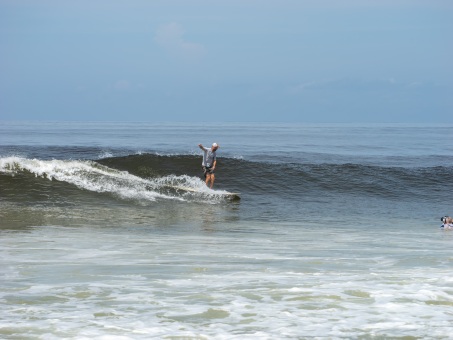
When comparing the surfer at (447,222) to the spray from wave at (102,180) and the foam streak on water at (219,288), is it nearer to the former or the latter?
the foam streak on water at (219,288)

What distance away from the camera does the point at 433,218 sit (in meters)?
18.9

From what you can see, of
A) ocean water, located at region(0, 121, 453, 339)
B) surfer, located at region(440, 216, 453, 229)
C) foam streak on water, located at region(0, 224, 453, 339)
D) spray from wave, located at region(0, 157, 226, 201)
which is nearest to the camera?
foam streak on water, located at region(0, 224, 453, 339)

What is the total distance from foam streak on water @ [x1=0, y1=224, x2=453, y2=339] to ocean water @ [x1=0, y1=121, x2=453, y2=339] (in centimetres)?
2

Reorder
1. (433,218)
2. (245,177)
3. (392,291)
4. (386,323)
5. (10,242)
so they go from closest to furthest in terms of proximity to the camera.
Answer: (386,323) < (392,291) < (10,242) < (433,218) < (245,177)

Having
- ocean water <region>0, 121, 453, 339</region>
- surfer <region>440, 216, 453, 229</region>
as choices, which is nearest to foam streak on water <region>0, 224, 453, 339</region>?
ocean water <region>0, 121, 453, 339</region>

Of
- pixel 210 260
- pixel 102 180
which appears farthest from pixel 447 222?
pixel 102 180

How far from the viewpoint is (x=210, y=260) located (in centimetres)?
1037

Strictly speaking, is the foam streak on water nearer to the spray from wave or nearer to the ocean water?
the ocean water

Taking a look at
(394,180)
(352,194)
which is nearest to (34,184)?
(352,194)

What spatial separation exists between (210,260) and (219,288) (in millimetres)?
2178

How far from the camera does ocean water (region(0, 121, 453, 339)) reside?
672cm

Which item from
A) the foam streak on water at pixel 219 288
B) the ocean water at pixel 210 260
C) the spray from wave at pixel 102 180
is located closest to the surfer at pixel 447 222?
the ocean water at pixel 210 260

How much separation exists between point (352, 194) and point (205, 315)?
61.2 feet

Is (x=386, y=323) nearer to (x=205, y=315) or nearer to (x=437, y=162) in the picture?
(x=205, y=315)
